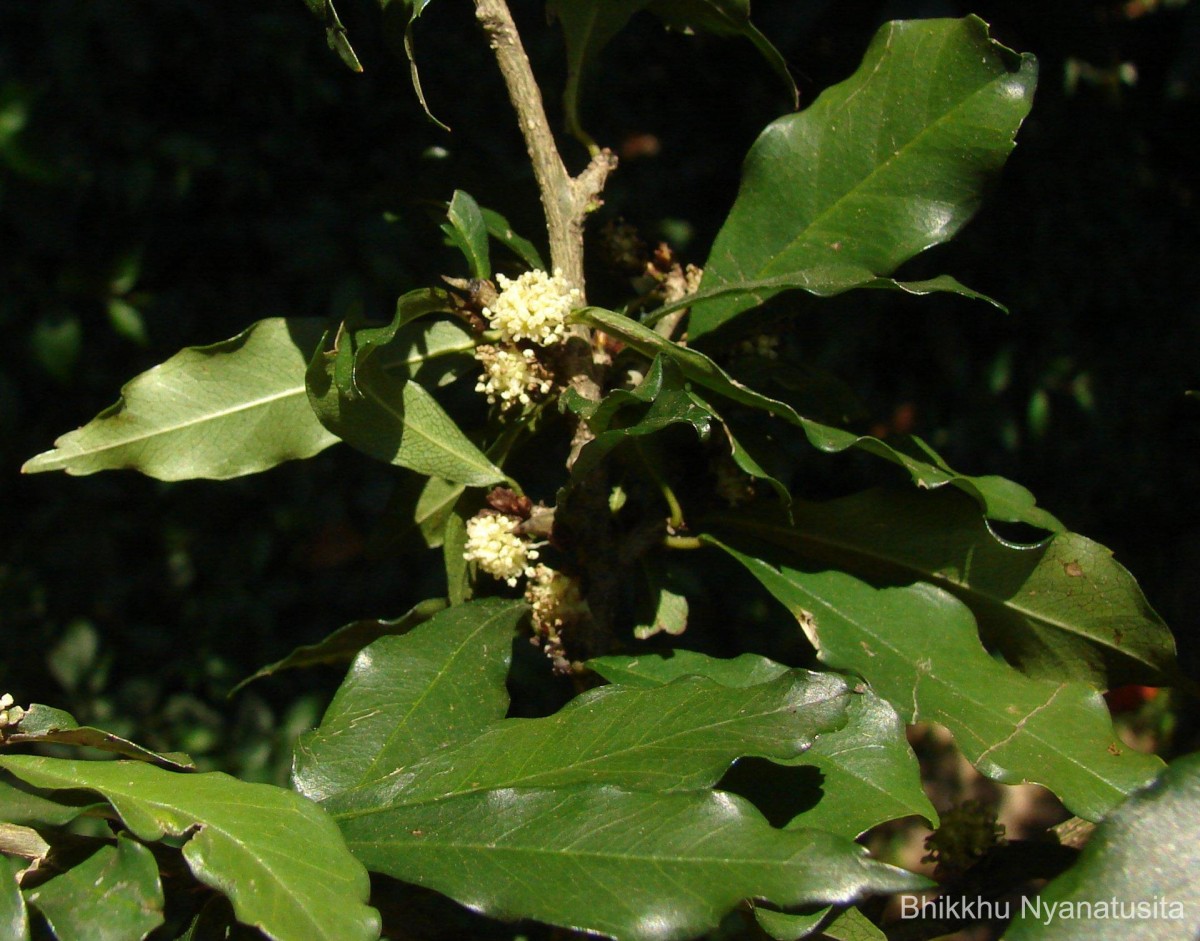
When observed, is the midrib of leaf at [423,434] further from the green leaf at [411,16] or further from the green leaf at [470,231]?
the green leaf at [411,16]

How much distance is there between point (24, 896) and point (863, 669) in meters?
0.58

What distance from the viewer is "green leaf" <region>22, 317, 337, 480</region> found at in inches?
32.4

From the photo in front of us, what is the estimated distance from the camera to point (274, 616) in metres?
2.12

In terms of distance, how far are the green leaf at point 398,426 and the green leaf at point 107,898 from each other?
309 millimetres

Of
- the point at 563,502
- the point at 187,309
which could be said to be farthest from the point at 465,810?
the point at 187,309

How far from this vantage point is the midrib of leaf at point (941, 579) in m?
0.82

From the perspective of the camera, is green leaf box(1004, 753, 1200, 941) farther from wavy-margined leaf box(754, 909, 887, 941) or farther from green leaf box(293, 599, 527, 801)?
green leaf box(293, 599, 527, 801)

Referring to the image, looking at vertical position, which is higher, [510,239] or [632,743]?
[510,239]

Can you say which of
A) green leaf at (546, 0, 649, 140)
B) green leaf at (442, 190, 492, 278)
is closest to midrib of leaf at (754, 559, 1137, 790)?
green leaf at (442, 190, 492, 278)

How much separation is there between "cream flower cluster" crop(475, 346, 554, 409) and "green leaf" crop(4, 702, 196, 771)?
34cm

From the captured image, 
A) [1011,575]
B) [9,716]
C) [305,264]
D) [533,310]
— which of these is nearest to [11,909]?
[9,716]

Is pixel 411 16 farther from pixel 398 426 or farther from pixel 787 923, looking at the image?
pixel 787 923

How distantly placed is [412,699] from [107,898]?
24cm

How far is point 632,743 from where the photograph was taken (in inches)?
27.0
